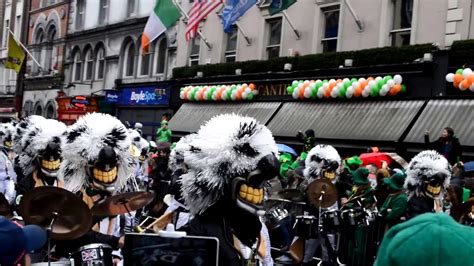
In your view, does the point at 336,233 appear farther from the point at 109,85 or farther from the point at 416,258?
the point at 109,85

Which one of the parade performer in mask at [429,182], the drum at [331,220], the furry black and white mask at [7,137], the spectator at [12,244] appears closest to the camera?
the spectator at [12,244]

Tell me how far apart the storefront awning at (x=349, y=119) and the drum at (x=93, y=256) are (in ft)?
41.0

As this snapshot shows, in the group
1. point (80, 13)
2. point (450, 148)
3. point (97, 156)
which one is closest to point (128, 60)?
point (80, 13)

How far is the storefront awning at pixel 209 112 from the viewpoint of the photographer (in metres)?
21.7

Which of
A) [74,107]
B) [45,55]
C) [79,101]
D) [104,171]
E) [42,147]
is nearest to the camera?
[104,171]

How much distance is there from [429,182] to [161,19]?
48.7ft

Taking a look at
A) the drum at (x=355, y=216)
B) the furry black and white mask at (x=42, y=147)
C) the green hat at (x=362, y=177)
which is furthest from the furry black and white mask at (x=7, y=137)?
the drum at (x=355, y=216)

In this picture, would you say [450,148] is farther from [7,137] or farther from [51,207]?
[51,207]

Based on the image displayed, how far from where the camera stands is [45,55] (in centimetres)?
3809

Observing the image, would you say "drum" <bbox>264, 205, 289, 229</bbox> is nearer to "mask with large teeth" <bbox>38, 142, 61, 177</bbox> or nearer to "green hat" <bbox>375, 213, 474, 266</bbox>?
"mask with large teeth" <bbox>38, 142, 61, 177</bbox>

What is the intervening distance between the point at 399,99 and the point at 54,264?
1348cm

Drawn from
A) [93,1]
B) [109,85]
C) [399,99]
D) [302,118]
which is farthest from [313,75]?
[93,1]

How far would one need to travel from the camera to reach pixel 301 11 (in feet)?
68.9

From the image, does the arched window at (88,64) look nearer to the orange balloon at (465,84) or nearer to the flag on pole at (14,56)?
the flag on pole at (14,56)
